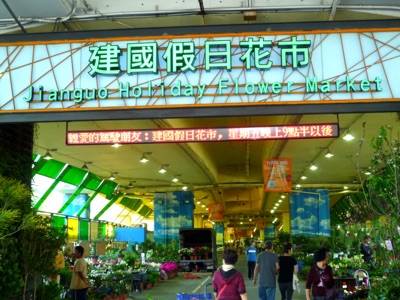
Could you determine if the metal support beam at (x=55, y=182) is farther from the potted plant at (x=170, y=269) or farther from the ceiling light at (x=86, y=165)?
the potted plant at (x=170, y=269)

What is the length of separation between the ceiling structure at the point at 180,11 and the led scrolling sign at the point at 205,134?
2.59 m

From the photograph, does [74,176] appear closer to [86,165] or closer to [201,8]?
[86,165]

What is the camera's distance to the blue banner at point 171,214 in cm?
3488

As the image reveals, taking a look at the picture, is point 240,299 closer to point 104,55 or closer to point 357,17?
point 104,55

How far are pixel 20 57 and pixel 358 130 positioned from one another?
12600 mm

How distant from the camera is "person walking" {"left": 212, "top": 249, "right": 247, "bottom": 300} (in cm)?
705

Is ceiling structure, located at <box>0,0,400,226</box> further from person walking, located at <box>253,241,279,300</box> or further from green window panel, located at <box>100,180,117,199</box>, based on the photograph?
person walking, located at <box>253,241,279,300</box>

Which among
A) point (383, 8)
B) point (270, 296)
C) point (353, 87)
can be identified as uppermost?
point (383, 8)

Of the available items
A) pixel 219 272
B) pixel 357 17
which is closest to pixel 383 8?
pixel 357 17

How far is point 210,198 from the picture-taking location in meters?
46.3

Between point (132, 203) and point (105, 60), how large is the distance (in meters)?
36.3

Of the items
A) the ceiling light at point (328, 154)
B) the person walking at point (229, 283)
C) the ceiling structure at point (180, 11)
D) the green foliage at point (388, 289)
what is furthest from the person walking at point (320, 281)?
the ceiling light at point (328, 154)

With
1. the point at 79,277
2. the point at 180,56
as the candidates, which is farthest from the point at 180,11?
the point at 79,277

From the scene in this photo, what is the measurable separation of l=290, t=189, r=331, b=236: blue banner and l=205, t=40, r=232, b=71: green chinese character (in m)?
23.1
